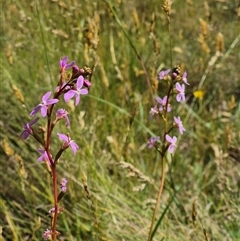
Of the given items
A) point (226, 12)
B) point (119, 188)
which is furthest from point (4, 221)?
point (226, 12)

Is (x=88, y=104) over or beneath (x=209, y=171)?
over

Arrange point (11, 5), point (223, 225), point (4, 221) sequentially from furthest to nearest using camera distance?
1. point (11, 5)
2. point (4, 221)
3. point (223, 225)

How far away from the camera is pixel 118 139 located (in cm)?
227

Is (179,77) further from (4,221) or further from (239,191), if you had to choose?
(4,221)

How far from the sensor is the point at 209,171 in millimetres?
2232

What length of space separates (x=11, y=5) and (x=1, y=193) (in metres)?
1.11

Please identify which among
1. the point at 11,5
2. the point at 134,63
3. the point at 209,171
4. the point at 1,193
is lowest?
the point at 209,171

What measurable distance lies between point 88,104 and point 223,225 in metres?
0.77

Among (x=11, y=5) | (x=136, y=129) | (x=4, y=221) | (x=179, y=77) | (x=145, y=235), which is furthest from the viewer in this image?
(x=11, y=5)

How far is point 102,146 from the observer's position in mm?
2311

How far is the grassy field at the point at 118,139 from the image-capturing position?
5.72 feet

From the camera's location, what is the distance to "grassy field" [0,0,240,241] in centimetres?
174

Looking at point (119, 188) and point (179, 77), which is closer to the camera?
point (179, 77)

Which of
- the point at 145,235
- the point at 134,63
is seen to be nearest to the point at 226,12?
the point at 134,63
